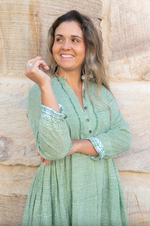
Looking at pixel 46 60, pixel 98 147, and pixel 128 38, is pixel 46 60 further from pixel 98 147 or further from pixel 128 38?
pixel 98 147

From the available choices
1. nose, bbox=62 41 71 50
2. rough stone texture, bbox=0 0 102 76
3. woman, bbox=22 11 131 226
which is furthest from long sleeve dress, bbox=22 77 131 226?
rough stone texture, bbox=0 0 102 76

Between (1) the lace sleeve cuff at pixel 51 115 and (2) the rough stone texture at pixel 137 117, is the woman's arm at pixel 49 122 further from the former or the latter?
(2) the rough stone texture at pixel 137 117

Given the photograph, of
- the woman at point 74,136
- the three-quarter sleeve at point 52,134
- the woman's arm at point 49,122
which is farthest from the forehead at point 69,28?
the three-quarter sleeve at point 52,134

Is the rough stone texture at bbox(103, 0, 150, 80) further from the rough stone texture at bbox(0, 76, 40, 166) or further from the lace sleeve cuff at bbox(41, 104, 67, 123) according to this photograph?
the lace sleeve cuff at bbox(41, 104, 67, 123)

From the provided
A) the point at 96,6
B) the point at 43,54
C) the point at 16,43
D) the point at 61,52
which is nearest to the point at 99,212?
the point at 61,52

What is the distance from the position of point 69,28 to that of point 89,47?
207 millimetres

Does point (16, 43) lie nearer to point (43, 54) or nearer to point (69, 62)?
point (43, 54)

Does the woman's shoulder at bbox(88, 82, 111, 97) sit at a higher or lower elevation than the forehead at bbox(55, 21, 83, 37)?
lower

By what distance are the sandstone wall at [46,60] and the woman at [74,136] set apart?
0.82ft

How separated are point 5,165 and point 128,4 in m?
1.75

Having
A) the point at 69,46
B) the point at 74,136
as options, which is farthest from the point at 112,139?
the point at 69,46

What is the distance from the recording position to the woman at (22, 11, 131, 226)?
1.45m

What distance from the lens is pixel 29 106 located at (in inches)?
66.6

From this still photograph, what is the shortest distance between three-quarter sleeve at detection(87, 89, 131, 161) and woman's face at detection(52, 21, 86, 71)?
0.40 metres
